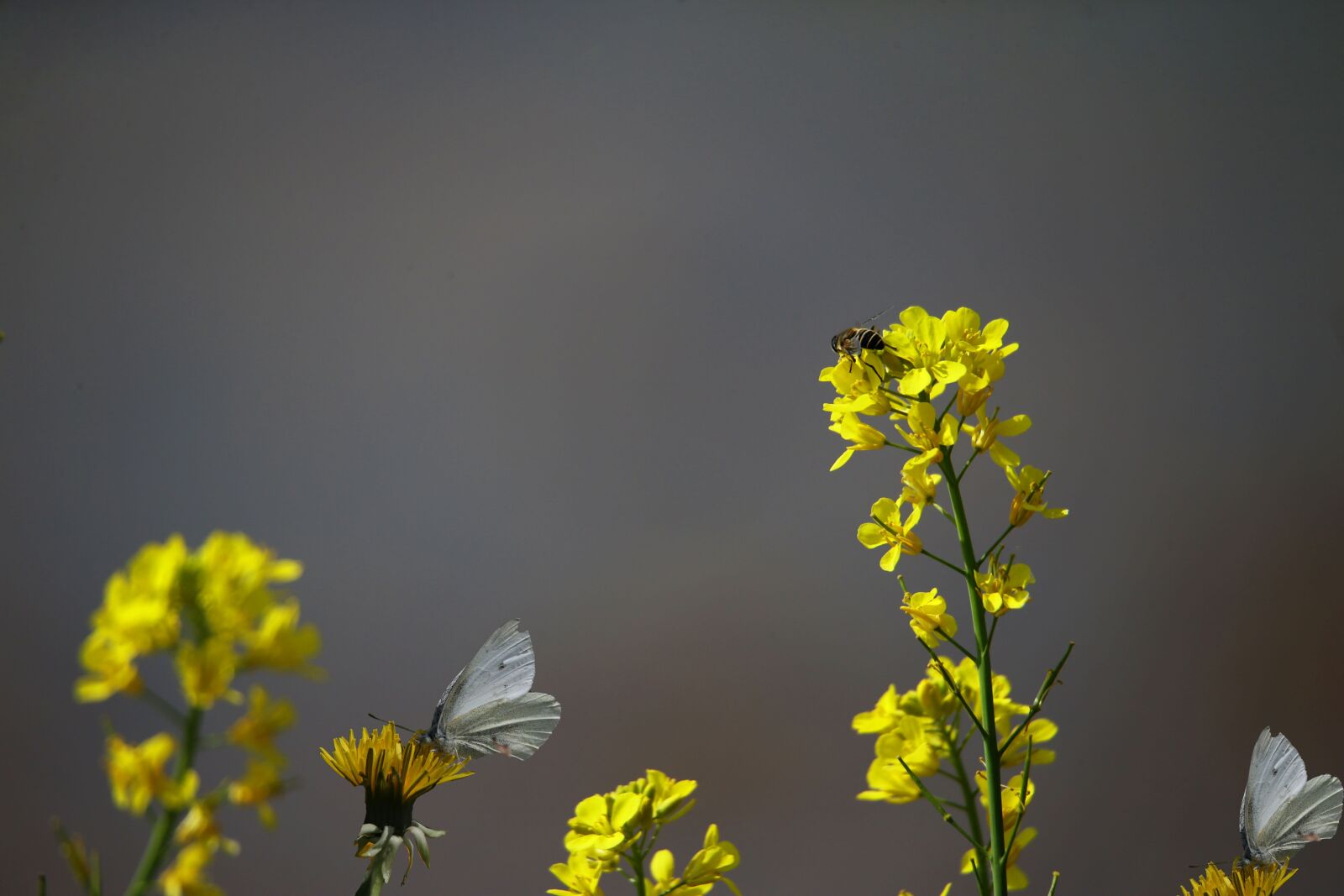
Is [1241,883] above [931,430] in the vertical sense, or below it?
below

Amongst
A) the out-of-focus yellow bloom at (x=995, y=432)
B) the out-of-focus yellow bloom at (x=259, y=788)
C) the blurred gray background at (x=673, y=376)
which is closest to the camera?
the out-of-focus yellow bloom at (x=259, y=788)

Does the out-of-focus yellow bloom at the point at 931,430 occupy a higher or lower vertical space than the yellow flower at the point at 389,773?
higher

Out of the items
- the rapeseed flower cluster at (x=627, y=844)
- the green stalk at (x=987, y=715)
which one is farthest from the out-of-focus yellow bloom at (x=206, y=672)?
the green stalk at (x=987, y=715)

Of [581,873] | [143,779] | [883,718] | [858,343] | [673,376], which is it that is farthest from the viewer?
[673,376]

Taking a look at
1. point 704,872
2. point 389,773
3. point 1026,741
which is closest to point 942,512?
point 1026,741

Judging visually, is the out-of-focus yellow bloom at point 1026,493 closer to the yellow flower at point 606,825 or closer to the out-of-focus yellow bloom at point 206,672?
the yellow flower at point 606,825

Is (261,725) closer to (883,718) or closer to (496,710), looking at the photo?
(496,710)

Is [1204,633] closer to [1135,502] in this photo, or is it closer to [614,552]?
[1135,502]
